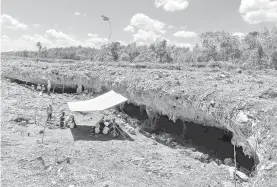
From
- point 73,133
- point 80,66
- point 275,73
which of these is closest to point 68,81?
point 80,66

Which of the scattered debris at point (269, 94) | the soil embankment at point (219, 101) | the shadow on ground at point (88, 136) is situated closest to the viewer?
the soil embankment at point (219, 101)

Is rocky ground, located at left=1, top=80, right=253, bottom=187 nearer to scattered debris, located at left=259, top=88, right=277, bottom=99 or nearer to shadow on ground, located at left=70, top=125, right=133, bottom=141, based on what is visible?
shadow on ground, located at left=70, top=125, right=133, bottom=141

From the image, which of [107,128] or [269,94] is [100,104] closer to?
[107,128]

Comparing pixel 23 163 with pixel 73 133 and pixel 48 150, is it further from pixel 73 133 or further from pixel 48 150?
pixel 73 133

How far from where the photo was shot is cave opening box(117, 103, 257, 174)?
36.4ft

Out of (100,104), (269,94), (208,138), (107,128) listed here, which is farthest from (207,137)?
(100,104)

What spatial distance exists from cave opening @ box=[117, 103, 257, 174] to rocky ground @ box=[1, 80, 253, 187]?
1024 millimetres

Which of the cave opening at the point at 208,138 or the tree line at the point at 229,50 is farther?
the tree line at the point at 229,50

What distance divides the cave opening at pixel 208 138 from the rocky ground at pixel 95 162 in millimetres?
1024

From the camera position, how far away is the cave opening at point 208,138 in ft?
36.4

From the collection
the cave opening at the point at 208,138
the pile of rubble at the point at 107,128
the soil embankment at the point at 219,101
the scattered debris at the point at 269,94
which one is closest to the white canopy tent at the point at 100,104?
the pile of rubble at the point at 107,128

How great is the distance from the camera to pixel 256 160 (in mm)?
8344

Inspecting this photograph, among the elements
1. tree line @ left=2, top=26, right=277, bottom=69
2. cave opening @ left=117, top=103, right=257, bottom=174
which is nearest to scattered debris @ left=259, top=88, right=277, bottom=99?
cave opening @ left=117, top=103, right=257, bottom=174

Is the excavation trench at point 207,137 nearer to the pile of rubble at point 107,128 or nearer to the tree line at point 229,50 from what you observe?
the pile of rubble at point 107,128
